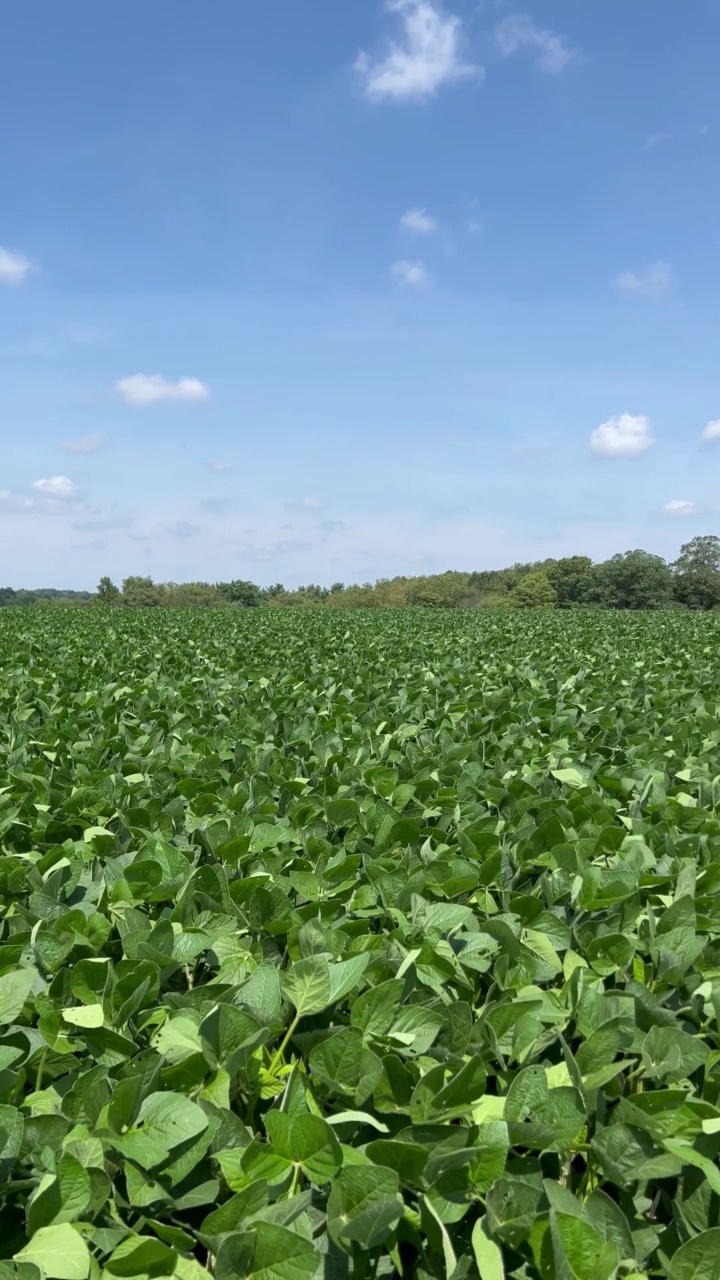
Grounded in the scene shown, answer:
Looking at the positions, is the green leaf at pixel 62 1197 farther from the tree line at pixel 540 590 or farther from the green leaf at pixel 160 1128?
the tree line at pixel 540 590

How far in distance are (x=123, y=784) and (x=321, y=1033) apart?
208 centimetres

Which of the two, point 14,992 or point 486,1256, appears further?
point 14,992

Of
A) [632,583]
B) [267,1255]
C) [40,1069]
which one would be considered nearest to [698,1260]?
[267,1255]

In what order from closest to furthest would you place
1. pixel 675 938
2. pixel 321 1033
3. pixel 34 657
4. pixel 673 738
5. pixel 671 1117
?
pixel 671 1117
pixel 321 1033
pixel 675 938
pixel 673 738
pixel 34 657

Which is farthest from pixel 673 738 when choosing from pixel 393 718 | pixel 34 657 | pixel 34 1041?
pixel 34 657

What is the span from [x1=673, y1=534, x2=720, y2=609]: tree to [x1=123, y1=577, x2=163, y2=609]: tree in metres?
61.2

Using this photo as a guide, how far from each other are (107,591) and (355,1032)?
9127 cm

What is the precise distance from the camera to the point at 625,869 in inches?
89.7

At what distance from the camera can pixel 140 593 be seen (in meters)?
88.4

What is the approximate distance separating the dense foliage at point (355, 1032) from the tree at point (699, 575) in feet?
314

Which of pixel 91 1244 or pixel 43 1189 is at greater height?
pixel 43 1189

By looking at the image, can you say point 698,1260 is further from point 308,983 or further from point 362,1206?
point 308,983

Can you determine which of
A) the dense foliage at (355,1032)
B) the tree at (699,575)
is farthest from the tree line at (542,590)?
the dense foliage at (355,1032)

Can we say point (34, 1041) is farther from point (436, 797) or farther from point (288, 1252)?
point (436, 797)
